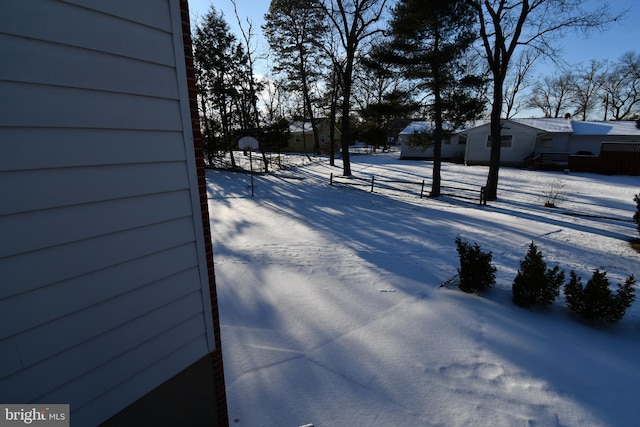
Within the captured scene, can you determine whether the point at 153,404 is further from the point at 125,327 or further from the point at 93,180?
the point at 93,180

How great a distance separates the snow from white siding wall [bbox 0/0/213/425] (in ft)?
4.76

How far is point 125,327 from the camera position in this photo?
6.22 feet

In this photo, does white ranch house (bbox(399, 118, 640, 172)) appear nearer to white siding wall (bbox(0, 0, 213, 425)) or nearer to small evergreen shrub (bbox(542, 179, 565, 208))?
small evergreen shrub (bbox(542, 179, 565, 208))

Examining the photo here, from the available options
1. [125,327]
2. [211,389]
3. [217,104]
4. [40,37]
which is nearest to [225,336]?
[211,389]

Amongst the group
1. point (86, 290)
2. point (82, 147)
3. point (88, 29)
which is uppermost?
point (88, 29)

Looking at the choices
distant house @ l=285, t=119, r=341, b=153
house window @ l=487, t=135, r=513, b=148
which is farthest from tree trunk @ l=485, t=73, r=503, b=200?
distant house @ l=285, t=119, r=341, b=153

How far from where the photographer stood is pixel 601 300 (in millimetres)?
4062

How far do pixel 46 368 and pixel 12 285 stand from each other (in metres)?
0.51

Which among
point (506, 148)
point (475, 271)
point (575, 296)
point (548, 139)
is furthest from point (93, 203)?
point (548, 139)

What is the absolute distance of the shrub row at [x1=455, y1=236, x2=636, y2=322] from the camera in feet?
13.3

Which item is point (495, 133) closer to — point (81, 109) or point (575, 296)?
point (575, 296)

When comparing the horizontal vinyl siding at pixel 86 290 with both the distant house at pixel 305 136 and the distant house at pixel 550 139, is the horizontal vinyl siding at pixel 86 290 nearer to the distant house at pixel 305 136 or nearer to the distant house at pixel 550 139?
the distant house at pixel 550 139

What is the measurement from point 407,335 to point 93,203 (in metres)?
3.59

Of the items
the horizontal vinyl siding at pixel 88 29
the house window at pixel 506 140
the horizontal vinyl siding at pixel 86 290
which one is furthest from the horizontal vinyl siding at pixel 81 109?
the house window at pixel 506 140
